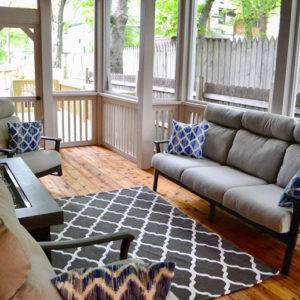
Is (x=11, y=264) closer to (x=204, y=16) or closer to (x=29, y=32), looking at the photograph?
(x=204, y=16)

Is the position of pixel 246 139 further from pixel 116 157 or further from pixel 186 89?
pixel 116 157

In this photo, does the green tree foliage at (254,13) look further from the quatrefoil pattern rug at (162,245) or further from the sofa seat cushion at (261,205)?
the quatrefoil pattern rug at (162,245)

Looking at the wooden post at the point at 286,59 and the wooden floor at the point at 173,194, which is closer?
the wooden floor at the point at 173,194

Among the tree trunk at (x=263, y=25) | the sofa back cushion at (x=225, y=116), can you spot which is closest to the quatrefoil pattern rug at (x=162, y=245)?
the sofa back cushion at (x=225, y=116)

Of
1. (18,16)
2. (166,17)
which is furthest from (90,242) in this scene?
(18,16)

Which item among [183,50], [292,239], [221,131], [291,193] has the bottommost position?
[292,239]

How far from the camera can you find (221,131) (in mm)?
Result: 4082

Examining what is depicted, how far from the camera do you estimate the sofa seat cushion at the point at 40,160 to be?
372 centimetres

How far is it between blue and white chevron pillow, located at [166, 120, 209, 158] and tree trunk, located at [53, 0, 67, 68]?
110 inches

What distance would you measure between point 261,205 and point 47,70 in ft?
13.4

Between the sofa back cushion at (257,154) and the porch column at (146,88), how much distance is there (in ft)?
4.96

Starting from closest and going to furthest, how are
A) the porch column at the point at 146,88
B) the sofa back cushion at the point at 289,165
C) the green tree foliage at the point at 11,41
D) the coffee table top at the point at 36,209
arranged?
1. the coffee table top at the point at 36,209
2. the sofa back cushion at the point at 289,165
3. the porch column at the point at 146,88
4. the green tree foliage at the point at 11,41

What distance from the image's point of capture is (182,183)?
373cm

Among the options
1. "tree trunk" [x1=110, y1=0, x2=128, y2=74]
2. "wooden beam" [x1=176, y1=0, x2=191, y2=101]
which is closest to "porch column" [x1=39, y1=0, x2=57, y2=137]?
"tree trunk" [x1=110, y1=0, x2=128, y2=74]
